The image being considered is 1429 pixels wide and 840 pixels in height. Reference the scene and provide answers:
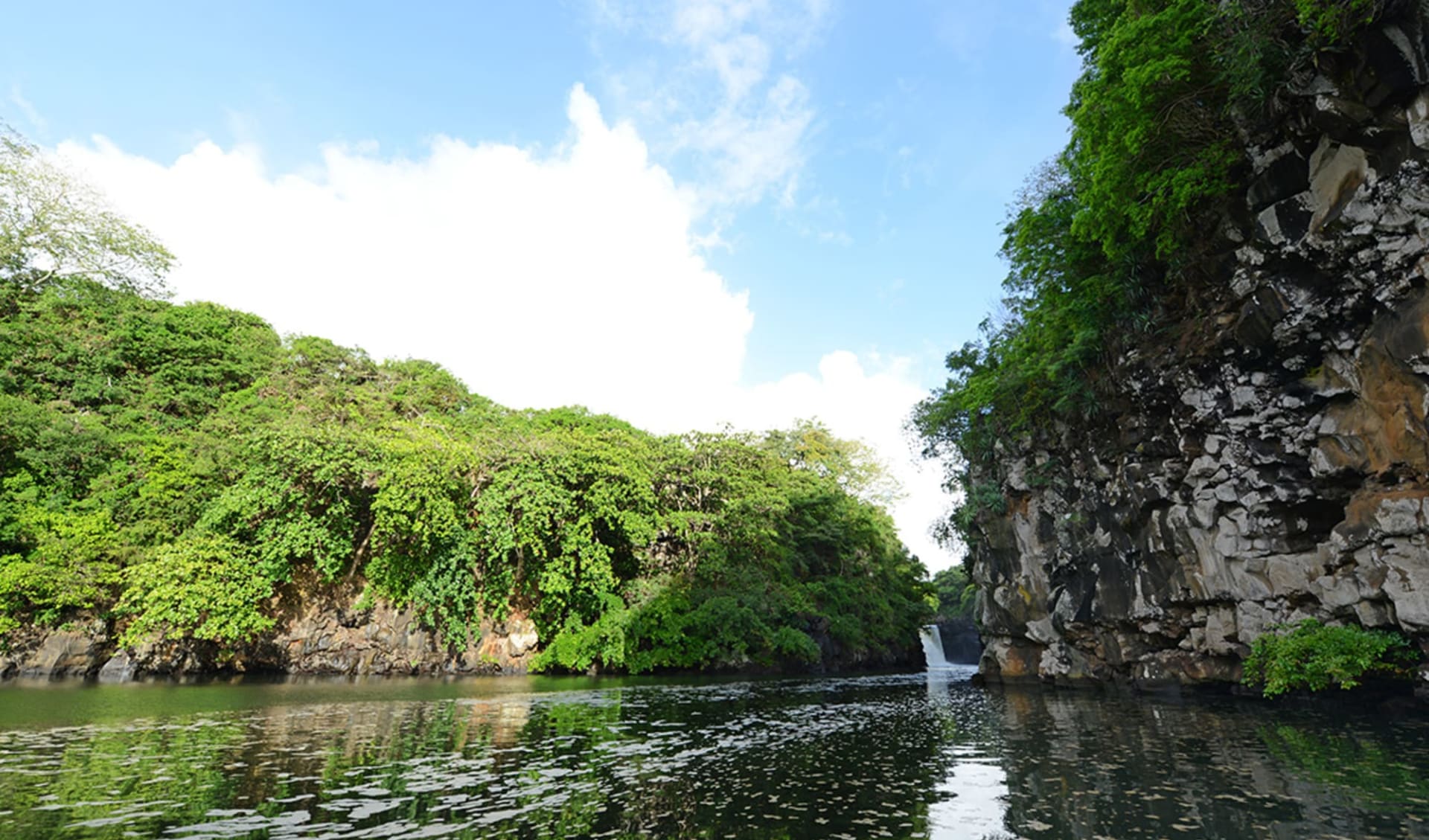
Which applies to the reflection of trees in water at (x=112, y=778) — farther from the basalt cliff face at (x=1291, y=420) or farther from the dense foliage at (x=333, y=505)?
the basalt cliff face at (x=1291, y=420)

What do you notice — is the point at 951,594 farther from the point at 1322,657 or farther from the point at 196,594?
the point at 196,594

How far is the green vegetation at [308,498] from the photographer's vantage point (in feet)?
97.9

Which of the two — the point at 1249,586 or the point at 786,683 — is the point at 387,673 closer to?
the point at 786,683

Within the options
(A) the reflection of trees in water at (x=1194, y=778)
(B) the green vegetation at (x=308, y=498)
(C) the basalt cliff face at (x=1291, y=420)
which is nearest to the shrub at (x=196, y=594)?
(B) the green vegetation at (x=308, y=498)

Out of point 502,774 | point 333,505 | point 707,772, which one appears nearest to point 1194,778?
point 707,772

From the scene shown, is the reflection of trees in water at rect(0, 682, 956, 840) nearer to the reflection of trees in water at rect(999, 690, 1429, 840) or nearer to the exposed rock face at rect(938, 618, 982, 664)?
the reflection of trees in water at rect(999, 690, 1429, 840)

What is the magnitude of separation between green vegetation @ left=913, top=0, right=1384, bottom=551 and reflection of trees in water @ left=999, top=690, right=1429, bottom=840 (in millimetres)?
12540

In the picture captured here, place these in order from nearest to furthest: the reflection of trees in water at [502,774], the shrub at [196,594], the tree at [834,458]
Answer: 1. the reflection of trees in water at [502,774]
2. the shrub at [196,594]
3. the tree at [834,458]

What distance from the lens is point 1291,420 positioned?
16.7 metres

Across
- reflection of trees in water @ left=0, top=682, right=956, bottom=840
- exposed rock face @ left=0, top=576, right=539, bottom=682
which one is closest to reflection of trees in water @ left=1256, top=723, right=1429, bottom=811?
reflection of trees in water @ left=0, top=682, right=956, bottom=840

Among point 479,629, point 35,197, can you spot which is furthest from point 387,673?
point 35,197

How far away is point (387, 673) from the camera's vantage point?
34.3 m

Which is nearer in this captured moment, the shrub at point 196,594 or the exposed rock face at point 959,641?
the shrub at point 196,594

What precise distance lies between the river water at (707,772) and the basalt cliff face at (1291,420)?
2.88 metres
